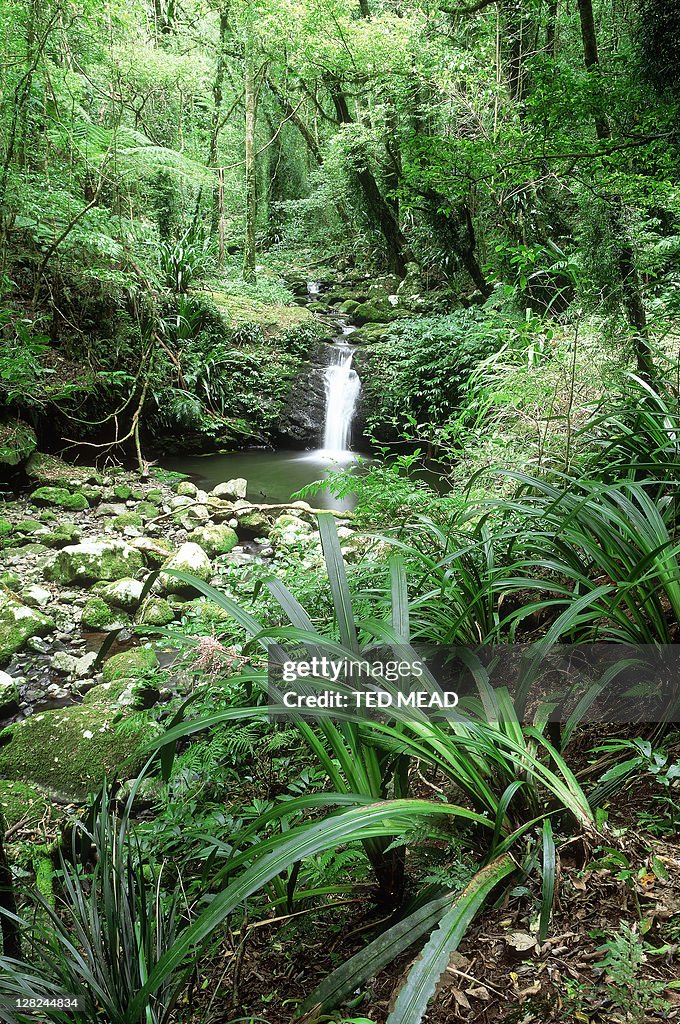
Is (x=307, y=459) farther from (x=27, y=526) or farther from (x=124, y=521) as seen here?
(x=27, y=526)

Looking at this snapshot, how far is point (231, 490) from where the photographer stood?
572cm

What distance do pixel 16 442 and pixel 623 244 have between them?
5.26m

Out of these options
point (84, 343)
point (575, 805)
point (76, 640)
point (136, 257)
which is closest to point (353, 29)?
point (136, 257)

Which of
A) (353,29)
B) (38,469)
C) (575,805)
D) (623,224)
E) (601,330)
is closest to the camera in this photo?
(575,805)

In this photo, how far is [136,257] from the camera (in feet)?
21.9

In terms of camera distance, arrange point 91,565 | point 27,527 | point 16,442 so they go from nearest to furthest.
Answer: point 91,565, point 27,527, point 16,442

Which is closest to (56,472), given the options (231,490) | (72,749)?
(231,490)

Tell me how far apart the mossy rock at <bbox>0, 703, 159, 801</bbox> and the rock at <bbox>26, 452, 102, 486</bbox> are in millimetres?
3621

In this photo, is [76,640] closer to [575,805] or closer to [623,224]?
[575,805]

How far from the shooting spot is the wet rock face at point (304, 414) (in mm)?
7660

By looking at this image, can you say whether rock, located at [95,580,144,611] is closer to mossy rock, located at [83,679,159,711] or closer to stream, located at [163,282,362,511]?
mossy rock, located at [83,679,159,711]

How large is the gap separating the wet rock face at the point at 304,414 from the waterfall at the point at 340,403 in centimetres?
8

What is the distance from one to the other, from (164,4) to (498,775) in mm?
14515

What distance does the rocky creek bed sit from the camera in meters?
2.33
